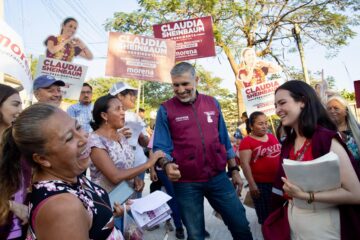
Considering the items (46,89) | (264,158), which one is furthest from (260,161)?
(46,89)

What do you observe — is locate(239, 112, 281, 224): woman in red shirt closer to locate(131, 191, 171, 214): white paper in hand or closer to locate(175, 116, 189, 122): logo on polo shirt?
locate(175, 116, 189, 122): logo on polo shirt

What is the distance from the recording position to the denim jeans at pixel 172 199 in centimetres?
508

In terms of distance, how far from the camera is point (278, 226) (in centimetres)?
245

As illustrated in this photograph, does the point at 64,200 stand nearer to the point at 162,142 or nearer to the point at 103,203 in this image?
the point at 103,203

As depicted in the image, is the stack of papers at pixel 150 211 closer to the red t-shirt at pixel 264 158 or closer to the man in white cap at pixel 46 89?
the man in white cap at pixel 46 89

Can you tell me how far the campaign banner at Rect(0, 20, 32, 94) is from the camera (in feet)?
12.9

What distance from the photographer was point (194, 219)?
10.7 feet

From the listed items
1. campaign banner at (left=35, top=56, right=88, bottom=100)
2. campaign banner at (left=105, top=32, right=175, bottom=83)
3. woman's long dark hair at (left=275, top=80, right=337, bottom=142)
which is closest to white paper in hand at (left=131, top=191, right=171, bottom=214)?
woman's long dark hair at (left=275, top=80, right=337, bottom=142)

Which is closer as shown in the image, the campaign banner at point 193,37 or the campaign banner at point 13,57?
the campaign banner at point 13,57

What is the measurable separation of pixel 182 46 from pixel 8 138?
712cm

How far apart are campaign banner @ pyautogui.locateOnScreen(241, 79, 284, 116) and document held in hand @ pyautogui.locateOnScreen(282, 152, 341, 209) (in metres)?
4.71

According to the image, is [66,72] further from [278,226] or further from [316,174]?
[316,174]

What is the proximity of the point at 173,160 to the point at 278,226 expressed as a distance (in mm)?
1223

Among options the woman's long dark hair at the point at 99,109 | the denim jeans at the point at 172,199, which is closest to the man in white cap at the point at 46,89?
the woman's long dark hair at the point at 99,109
